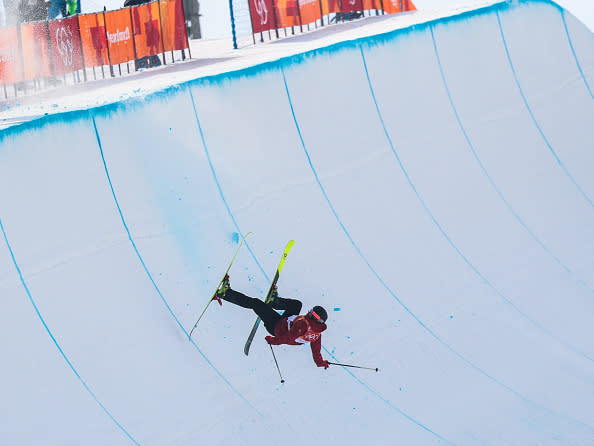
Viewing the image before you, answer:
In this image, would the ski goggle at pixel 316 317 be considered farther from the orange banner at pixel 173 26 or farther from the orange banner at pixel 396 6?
the orange banner at pixel 396 6

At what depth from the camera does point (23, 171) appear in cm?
635

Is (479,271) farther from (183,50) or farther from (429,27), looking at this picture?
(183,50)

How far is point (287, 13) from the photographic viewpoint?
13086mm

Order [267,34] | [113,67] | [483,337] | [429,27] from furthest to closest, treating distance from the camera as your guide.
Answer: [267,34]
[113,67]
[429,27]
[483,337]

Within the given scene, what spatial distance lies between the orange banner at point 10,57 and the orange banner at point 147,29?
2102 millimetres

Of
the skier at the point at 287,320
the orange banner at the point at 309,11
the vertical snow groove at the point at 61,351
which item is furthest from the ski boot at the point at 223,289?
the orange banner at the point at 309,11

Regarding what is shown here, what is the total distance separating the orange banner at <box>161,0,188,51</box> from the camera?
1211cm

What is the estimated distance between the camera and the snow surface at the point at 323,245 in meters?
5.80

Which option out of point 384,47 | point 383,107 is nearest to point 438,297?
point 383,107

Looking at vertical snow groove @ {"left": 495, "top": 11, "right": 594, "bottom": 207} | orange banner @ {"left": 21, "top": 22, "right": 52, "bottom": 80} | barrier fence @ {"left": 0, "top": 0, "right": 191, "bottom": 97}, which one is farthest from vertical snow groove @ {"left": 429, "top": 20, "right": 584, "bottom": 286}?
orange banner @ {"left": 21, "top": 22, "right": 52, "bottom": 80}

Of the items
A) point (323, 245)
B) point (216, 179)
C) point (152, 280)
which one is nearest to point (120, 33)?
point (216, 179)

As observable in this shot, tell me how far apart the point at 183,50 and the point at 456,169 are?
237 inches

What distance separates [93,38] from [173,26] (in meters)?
1.43

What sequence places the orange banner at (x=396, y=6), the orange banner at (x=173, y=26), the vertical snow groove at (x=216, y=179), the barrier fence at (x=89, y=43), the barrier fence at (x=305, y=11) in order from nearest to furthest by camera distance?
the vertical snow groove at (x=216, y=179) < the barrier fence at (x=89, y=43) < the orange banner at (x=173, y=26) < the barrier fence at (x=305, y=11) < the orange banner at (x=396, y=6)
